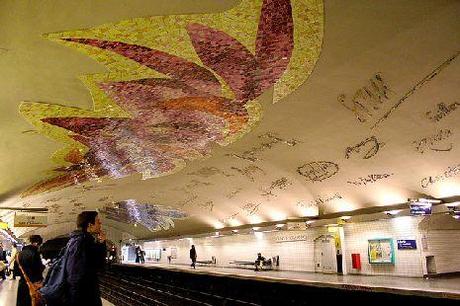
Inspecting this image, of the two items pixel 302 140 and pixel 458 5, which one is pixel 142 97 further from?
pixel 458 5

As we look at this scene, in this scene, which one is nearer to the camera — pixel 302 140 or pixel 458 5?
pixel 458 5

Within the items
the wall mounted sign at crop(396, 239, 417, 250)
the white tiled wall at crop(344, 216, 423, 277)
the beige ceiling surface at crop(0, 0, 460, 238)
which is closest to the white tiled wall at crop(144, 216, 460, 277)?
the white tiled wall at crop(344, 216, 423, 277)

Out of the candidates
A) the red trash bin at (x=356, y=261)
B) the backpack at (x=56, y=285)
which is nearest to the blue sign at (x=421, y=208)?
the red trash bin at (x=356, y=261)

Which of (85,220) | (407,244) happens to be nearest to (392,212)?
(407,244)

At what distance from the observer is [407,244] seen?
13625mm

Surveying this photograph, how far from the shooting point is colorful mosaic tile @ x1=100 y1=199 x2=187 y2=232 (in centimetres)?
2433

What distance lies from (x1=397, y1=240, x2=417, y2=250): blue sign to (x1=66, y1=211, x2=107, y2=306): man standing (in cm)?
1277

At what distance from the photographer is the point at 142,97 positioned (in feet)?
26.8

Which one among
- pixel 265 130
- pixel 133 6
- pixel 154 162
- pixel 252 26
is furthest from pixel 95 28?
pixel 154 162

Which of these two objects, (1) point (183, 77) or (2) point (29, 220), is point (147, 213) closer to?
(2) point (29, 220)

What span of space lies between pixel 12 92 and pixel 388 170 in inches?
388

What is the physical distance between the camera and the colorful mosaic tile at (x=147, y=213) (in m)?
24.3

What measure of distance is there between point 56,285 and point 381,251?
44.6ft

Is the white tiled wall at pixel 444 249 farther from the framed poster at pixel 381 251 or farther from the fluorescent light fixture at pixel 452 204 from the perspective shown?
the fluorescent light fixture at pixel 452 204
